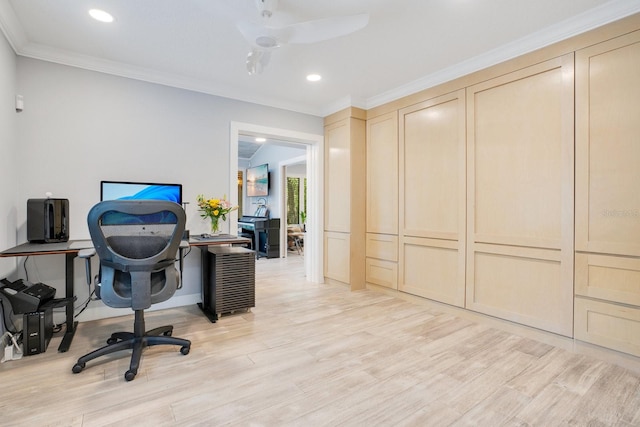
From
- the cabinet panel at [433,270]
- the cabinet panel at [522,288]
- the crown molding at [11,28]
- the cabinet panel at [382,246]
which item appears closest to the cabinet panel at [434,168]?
the cabinet panel at [433,270]

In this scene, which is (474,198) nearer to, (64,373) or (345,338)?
(345,338)

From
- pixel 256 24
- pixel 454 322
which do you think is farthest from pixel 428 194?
pixel 256 24

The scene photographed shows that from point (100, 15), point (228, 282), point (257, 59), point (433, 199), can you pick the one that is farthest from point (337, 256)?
point (100, 15)

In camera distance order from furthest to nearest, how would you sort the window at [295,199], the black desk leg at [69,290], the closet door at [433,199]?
1. the window at [295,199]
2. the closet door at [433,199]
3. the black desk leg at [69,290]

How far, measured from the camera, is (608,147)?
2289 mm

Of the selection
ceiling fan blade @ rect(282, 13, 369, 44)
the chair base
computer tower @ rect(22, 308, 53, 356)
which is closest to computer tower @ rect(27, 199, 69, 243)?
computer tower @ rect(22, 308, 53, 356)

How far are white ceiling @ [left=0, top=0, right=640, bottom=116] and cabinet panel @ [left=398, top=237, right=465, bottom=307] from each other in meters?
1.81

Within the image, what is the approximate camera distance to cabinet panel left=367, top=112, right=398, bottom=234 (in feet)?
13.1

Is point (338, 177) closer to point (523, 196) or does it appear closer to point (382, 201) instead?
point (382, 201)

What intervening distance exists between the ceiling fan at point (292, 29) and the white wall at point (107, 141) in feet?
5.76

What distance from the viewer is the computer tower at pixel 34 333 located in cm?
233

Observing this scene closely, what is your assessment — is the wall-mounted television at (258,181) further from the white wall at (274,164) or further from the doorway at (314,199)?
the doorway at (314,199)

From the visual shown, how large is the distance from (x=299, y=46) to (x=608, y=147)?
255 centimetres

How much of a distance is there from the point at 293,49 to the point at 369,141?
1.81 metres
